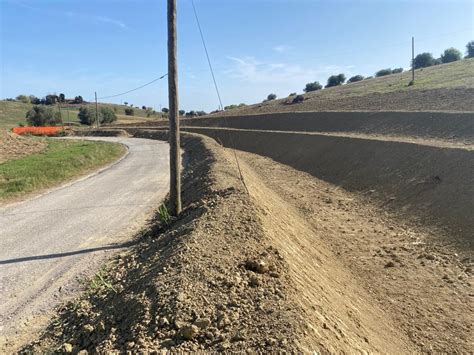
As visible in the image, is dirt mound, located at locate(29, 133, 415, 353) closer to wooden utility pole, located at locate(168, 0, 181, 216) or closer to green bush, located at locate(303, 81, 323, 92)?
wooden utility pole, located at locate(168, 0, 181, 216)

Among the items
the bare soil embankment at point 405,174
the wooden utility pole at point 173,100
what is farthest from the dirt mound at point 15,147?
the wooden utility pole at point 173,100

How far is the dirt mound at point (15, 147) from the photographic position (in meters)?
25.2

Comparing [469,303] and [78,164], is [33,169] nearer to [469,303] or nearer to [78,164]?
[78,164]

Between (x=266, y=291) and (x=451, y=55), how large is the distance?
7829 centimetres

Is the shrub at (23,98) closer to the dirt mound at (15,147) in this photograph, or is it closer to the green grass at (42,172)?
the dirt mound at (15,147)

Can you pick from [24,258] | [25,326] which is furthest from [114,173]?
[25,326]

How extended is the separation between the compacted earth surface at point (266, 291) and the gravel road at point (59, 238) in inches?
20.0

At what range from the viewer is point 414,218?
38.8 feet

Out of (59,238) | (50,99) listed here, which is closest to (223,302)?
(59,238)

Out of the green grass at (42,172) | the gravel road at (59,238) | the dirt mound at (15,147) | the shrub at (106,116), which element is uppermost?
the shrub at (106,116)

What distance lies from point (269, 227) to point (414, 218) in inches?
228

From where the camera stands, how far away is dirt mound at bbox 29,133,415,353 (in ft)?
13.3

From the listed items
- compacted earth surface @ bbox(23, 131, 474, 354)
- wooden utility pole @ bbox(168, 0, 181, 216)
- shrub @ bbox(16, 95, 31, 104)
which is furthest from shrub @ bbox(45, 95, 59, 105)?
wooden utility pole @ bbox(168, 0, 181, 216)

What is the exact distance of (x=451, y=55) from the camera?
7056 cm
